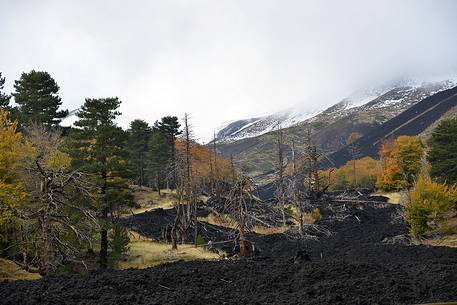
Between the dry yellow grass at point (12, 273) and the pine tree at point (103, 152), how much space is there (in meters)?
5.38

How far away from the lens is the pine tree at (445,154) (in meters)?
38.9

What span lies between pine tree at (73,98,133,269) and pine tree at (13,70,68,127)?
13.2 m

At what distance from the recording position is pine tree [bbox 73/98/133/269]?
87.1 ft

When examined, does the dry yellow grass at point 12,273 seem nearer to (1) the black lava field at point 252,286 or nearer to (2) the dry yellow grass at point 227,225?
(1) the black lava field at point 252,286

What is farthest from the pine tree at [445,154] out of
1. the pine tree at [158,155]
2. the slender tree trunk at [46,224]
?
the slender tree trunk at [46,224]

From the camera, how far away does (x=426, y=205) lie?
30.4 meters

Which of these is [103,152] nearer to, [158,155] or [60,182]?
[60,182]

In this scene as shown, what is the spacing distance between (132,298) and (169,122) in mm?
46841

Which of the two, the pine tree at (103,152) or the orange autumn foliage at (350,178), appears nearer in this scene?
the pine tree at (103,152)

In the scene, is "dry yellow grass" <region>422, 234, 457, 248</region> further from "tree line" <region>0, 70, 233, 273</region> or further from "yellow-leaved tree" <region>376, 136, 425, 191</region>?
"yellow-leaved tree" <region>376, 136, 425, 191</region>

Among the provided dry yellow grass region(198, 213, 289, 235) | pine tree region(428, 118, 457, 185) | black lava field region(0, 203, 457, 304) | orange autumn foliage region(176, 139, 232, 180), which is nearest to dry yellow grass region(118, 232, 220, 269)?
dry yellow grass region(198, 213, 289, 235)

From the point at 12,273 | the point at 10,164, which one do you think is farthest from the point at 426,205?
Answer: the point at 10,164

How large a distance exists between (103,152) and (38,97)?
16644mm

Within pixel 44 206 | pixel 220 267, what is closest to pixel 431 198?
pixel 220 267
